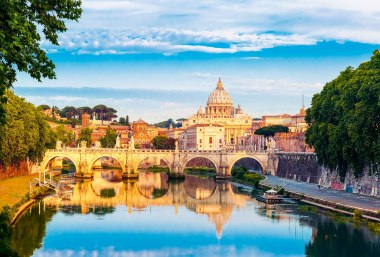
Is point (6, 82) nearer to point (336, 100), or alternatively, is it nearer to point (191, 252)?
point (191, 252)

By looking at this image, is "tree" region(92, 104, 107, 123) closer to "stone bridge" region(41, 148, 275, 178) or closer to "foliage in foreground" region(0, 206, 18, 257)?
"stone bridge" region(41, 148, 275, 178)

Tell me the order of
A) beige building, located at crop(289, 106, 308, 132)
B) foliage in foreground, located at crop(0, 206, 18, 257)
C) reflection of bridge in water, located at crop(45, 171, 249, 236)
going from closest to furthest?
foliage in foreground, located at crop(0, 206, 18, 257) < reflection of bridge in water, located at crop(45, 171, 249, 236) < beige building, located at crop(289, 106, 308, 132)

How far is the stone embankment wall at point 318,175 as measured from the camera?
41753mm

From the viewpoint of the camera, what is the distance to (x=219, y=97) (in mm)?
179625

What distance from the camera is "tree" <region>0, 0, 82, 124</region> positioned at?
15805 millimetres

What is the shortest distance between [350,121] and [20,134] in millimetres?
24930

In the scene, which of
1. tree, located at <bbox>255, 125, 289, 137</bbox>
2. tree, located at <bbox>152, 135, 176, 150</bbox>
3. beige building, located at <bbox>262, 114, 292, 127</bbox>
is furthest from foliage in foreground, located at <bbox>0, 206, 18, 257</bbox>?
beige building, located at <bbox>262, 114, 292, 127</bbox>

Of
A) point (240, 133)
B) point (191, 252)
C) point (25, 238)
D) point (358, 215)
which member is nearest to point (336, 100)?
point (358, 215)

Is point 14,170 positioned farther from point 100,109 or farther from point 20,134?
point 100,109

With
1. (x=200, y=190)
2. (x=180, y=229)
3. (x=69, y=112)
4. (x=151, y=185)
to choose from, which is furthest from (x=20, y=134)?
(x=69, y=112)

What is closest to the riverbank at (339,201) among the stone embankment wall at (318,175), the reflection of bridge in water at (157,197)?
the stone embankment wall at (318,175)

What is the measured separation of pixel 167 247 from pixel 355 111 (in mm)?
15036

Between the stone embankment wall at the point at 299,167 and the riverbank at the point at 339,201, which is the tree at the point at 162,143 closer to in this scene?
the stone embankment wall at the point at 299,167

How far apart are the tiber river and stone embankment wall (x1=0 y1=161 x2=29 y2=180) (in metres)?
6.56
